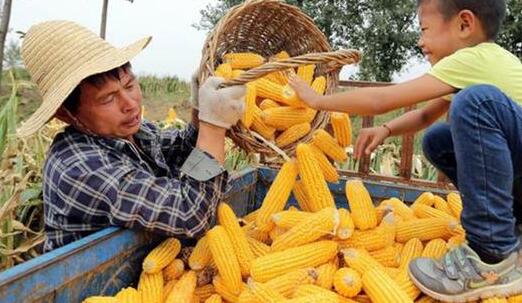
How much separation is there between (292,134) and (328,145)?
23cm

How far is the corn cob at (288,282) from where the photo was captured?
1.98 metres

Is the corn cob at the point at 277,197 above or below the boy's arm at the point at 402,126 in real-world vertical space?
below

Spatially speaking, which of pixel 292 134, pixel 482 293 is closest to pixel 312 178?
pixel 292 134

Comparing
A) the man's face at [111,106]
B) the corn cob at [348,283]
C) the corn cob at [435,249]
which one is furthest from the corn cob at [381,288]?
the man's face at [111,106]

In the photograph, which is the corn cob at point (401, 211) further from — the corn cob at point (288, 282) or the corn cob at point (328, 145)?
the corn cob at point (288, 282)

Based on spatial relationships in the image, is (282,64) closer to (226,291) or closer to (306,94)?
(306,94)

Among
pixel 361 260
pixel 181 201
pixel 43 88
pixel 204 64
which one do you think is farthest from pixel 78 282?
pixel 204 64

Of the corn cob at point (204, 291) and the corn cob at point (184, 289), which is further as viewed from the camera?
the corn cob at point (204, 291)

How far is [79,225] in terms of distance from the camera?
201cm

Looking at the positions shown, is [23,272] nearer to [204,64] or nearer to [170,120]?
[204,64]

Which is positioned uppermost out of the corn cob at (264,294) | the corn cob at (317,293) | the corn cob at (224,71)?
the corn cob at (224,71)

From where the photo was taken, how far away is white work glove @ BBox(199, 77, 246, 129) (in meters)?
2.22

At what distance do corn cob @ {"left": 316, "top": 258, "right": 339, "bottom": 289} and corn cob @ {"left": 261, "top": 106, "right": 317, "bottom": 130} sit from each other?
84 centimetres

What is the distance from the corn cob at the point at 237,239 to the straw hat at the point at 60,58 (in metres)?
0.67
